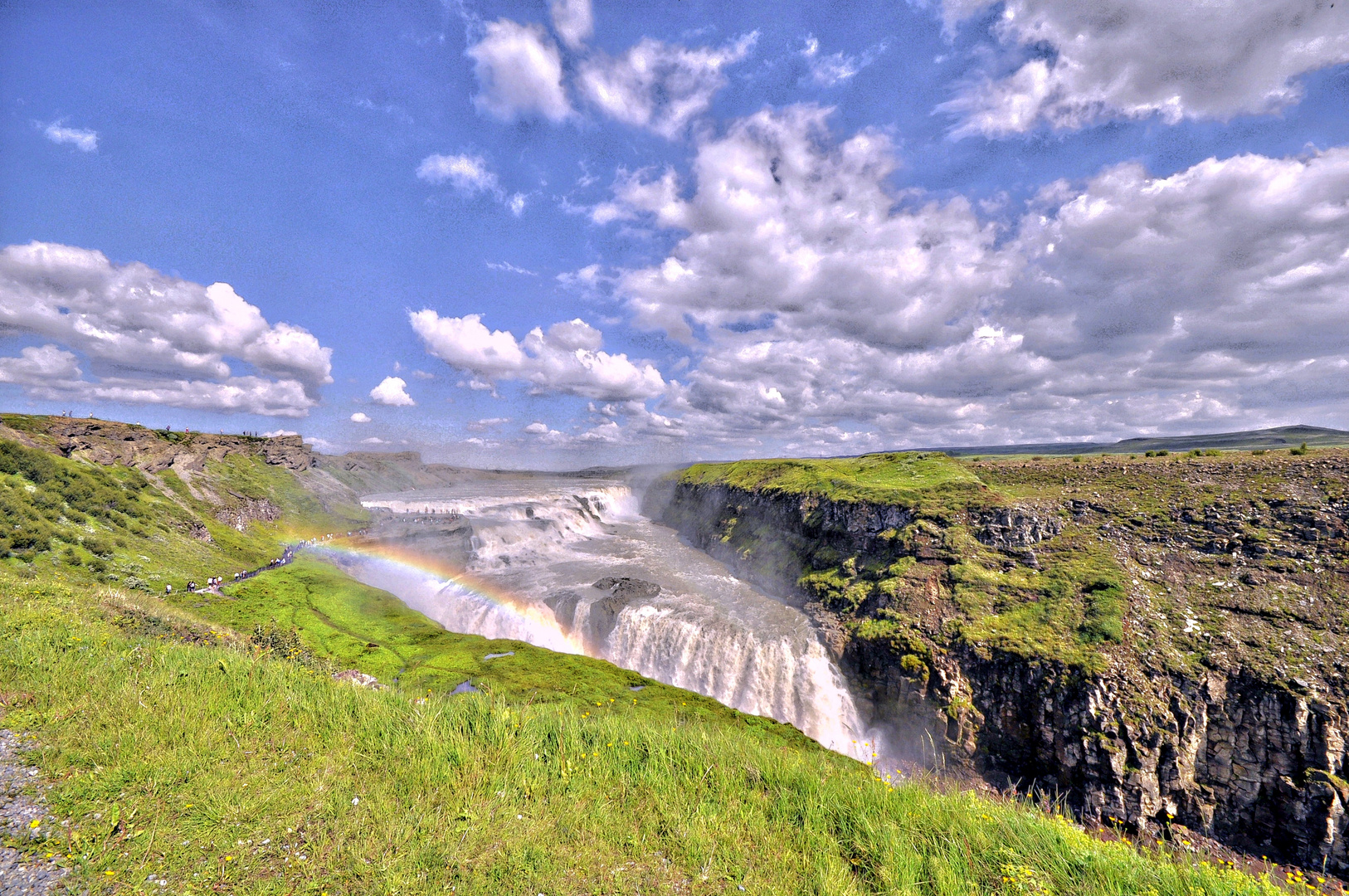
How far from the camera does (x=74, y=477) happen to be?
42.4m

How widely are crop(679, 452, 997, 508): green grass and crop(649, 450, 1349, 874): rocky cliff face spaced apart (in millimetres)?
2960

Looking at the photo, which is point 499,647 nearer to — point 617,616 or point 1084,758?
point 617,616

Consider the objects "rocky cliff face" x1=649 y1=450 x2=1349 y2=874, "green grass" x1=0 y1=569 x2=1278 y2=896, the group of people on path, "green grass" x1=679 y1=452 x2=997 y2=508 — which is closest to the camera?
"green grass" x1=0 y1=569 x2=1278 y2=896

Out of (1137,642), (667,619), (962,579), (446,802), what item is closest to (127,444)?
(667,619)

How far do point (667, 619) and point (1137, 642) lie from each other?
103 feet

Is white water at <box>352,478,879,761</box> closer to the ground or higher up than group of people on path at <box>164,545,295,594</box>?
closer to the ground

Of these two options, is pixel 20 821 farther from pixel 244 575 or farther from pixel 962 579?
pixel 244 575

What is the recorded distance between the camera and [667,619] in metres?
41.8

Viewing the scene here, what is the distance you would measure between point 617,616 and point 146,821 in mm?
39849

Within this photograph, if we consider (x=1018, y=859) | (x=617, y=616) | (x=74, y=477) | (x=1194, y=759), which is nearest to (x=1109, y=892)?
(x=1018, y=859)

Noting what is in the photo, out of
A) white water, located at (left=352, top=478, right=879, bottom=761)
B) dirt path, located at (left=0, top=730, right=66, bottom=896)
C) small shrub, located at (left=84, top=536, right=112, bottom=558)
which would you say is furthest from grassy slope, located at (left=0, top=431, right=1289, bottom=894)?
small shrub, located at (left=84, top=536, right=112, bottom=558)

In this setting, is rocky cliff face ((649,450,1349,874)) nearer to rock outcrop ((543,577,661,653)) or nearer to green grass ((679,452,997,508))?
green grass ((679,452,997,508))

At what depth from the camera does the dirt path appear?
4281 mm

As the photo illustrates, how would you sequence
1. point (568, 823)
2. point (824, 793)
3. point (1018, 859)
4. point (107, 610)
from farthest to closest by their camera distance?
point (107, 610) < point (824, 793) < point (568, 823) < point (1018, 859)
